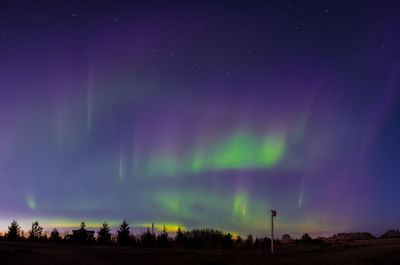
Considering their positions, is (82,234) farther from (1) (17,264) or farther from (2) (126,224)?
(1) (17,264)

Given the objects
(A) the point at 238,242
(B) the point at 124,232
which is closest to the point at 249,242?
(A) the point at 238,242

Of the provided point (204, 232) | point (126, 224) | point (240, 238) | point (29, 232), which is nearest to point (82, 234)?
point (126, 224)

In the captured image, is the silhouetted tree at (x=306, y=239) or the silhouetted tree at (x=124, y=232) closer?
the silhouetted tree at (x=306, y=239)

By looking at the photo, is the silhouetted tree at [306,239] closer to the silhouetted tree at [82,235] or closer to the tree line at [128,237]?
the tree line at [128,237]

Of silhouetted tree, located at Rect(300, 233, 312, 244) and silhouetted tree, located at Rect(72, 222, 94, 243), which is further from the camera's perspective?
silhouetted tree, located at Rect(72, 222, 94, 243)

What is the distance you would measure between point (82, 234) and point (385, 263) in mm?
60274

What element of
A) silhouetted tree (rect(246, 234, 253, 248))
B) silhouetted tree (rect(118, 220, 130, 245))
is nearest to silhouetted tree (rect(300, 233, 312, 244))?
silhouetted tree (rect(246, 234, 253, 248))

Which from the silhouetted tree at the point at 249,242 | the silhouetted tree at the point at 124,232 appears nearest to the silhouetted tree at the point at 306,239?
the silhouetted tree at the point at 249,242

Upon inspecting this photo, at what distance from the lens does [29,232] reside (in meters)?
76.4

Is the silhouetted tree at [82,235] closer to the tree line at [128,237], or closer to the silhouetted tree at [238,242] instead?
the tree line at [128,237]

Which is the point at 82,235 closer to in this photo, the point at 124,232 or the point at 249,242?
the point at 124,232

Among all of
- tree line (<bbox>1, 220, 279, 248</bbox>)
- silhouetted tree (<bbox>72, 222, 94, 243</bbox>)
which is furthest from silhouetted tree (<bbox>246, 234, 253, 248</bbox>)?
silhouetted tree (<bbox>72, 222, 94, 243</bbox>)

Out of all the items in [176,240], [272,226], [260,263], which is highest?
[272,226]

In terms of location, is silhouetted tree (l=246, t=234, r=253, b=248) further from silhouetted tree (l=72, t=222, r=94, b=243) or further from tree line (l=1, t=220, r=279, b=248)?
silhouetted tree (l=72, t=222, r=94, b=243)
